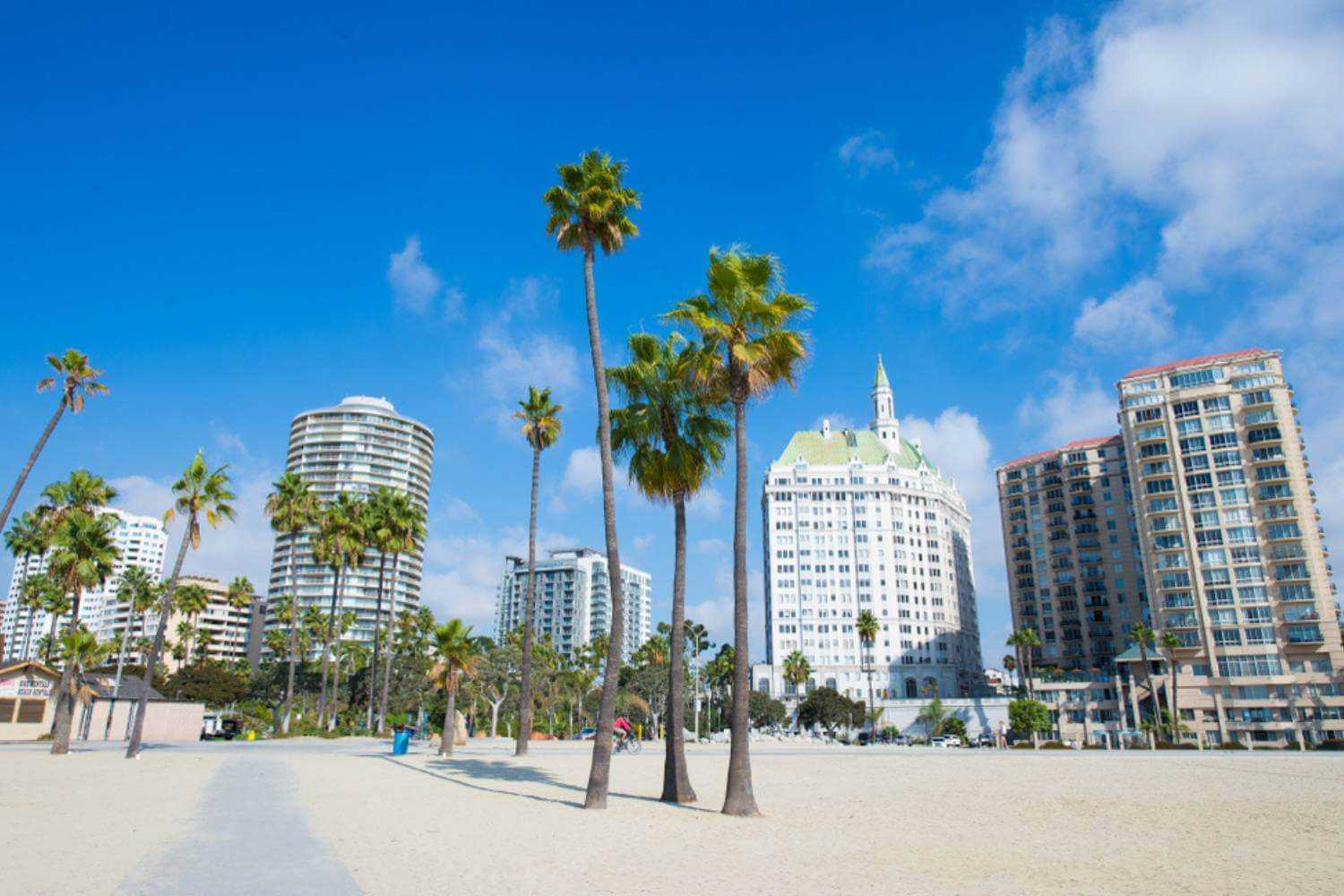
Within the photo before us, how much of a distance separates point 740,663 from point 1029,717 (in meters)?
89.9

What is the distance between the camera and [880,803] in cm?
2083

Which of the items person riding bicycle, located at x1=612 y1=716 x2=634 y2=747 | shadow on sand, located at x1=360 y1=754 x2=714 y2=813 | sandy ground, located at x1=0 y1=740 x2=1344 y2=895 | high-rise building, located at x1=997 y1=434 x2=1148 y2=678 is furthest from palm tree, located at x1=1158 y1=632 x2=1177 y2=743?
shadow on sand, located at x1=360 y1=754 x2=714 y2=813

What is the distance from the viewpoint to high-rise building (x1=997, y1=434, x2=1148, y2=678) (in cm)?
12625

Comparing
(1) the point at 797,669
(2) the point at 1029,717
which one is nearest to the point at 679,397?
(2) the point at 1029,717

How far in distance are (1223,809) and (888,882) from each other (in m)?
13.7

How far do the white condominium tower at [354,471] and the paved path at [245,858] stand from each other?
14309 cm

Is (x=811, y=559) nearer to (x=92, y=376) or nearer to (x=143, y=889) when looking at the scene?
(x=92, y=376)

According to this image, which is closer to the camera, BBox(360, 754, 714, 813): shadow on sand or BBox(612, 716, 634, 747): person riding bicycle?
BBox(360, 754, 714, 813): shadow on sand

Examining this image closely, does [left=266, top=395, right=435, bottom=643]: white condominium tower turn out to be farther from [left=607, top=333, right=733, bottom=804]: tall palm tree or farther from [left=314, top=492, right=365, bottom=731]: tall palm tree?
[left=607, top=333, right=733, bottom=804]: tall palm tree

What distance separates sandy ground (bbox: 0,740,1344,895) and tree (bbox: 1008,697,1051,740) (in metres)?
70.1

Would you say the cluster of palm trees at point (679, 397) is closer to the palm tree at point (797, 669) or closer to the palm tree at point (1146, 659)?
the palm tree at point (1146, 659)

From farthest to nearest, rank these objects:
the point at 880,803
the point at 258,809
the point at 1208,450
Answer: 1. the point at 1208,450
2. the point at 880,803
3. the point at 258,809

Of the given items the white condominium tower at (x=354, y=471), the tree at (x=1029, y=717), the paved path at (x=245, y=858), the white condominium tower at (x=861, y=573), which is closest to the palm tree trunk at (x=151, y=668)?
the paved path at (x=245, y=858)

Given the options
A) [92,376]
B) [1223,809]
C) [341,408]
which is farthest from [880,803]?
[341,408]
